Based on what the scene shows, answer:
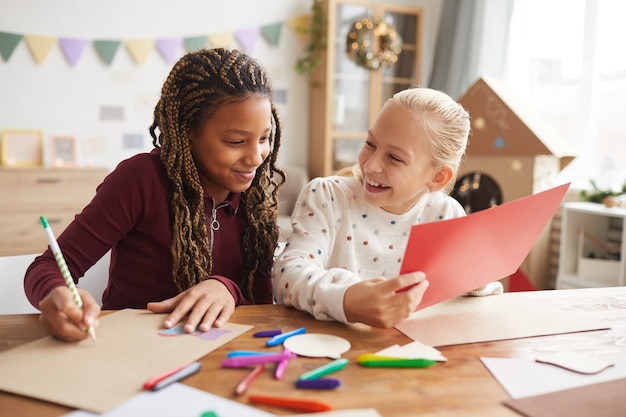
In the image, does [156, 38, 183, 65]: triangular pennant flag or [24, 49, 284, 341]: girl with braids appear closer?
[24, 49, 284, 341]: girl with braids

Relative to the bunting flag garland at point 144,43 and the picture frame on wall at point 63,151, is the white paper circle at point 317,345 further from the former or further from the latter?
the picture frame on wall at point 63,151

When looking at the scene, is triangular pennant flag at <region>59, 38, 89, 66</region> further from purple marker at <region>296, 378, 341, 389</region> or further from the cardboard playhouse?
purple marker at <region>296, 378, 341, 389</region>

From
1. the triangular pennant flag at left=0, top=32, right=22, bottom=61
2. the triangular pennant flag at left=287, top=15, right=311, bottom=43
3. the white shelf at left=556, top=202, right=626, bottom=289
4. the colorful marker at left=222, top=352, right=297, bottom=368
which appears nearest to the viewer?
the colorful marker at left=222, top=352, right=297, bottom=368

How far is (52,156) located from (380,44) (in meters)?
2.51

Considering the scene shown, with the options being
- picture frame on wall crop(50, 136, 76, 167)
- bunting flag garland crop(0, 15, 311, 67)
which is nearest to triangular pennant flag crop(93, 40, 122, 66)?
bunting flag garland crop(0, 15, 311, 67)

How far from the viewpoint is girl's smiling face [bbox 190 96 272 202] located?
1.09 m

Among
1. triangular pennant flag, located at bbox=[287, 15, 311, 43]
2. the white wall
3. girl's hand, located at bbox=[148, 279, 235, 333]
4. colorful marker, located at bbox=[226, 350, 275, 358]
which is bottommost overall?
colorful marker, located at bbox=[226, 350, 275, 358]

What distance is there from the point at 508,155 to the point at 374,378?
8.41 feet

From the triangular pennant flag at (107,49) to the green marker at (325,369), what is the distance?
3.91 m

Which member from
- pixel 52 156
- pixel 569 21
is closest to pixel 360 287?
pixel 569 21

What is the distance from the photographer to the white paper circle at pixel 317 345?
72 cm

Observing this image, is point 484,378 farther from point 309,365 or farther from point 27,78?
point 27,78

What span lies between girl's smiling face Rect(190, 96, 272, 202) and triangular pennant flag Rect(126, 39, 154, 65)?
3.32 meters

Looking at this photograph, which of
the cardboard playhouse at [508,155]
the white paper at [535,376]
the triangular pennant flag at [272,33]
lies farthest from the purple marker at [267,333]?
the triangular pennant flag at [272,33]
